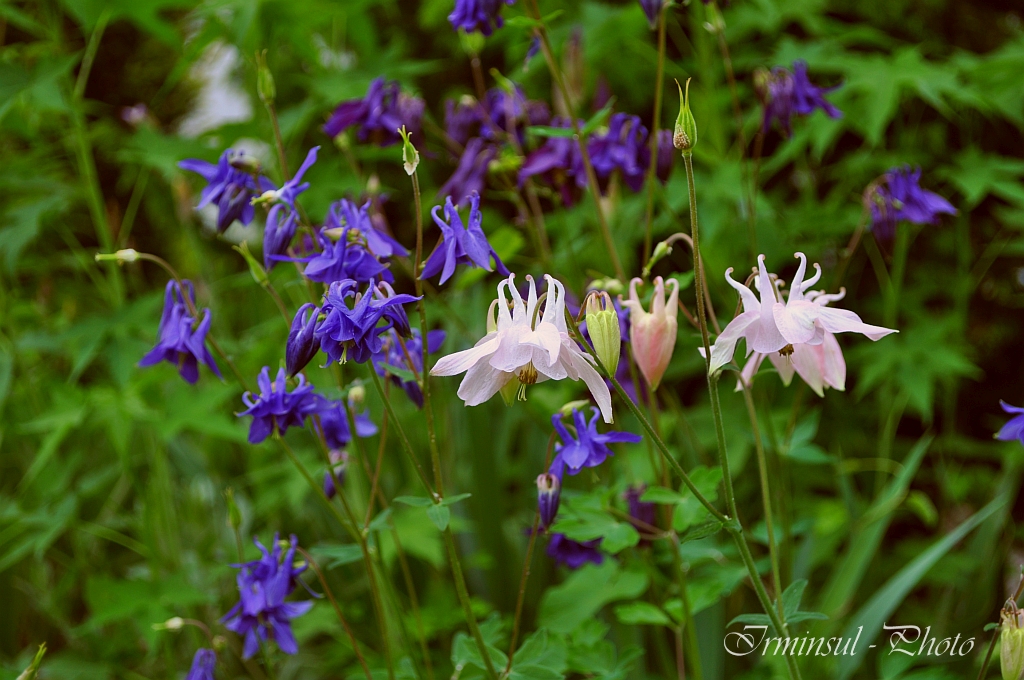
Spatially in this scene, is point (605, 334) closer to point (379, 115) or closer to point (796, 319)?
point (796, 319)

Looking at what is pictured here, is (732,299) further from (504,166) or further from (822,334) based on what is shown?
(822,334)

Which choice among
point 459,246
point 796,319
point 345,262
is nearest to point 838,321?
point 796,319

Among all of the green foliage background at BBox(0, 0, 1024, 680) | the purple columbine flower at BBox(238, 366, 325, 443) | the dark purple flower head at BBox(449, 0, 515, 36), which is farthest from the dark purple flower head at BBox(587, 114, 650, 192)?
the purple columbine flower at BBox(238, 366, 325, 443)

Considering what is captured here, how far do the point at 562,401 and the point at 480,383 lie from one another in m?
0.91

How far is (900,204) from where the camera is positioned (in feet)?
4.69

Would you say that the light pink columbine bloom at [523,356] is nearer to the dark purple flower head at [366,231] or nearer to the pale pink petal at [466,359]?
the pale pink petal at [466,359]

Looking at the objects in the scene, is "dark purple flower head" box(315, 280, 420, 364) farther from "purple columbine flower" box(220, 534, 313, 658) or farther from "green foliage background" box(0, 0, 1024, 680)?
"purple columbine flower" box(220, 534, 313, 658)

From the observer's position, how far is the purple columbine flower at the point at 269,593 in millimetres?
→ 1097

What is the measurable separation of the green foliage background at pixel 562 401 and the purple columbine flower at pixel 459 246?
0.23 meters

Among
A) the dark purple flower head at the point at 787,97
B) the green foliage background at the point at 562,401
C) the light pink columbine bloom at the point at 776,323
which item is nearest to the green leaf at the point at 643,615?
the green foliage background at the point at 562,401

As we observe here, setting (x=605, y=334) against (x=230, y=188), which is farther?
(x=230, y=188)

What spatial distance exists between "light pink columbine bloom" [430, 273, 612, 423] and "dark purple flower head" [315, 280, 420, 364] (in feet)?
0.29

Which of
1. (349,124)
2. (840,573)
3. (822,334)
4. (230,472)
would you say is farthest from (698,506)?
(230,472)

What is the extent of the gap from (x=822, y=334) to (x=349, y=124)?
0.98 metres
